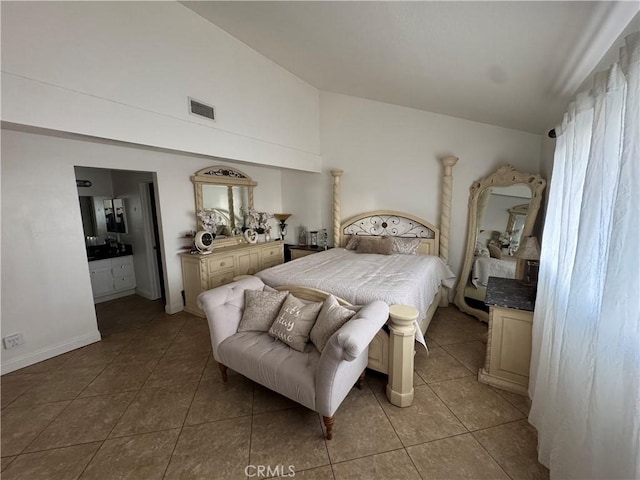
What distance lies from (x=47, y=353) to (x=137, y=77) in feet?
9.55

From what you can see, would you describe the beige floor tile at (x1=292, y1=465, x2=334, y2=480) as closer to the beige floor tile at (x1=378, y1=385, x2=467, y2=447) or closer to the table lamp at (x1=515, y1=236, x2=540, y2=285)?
the beige floor tile at (x1=378, y1=385, x2=467, y2=447)

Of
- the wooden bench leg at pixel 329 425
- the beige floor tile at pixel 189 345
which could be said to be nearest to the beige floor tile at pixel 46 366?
the beige floor tile at pixel 189 345

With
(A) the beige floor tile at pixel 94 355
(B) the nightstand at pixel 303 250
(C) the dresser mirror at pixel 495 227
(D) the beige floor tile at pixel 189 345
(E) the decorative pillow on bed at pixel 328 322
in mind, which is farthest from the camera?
(B) the nightstand at pixel 303 250

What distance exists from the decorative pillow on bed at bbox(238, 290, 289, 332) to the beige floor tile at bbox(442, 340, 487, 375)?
183 centimetres

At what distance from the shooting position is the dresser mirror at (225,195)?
3875 millimetres

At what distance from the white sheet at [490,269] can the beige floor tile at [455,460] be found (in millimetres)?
2070

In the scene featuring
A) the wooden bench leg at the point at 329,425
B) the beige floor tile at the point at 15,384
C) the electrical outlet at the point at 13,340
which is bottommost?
the beige floor tile at the point at 15,384

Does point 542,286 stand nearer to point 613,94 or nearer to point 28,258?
point 613,94

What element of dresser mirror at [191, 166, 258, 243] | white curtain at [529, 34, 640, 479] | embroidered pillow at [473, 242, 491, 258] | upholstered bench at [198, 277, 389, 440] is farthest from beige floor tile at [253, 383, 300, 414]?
embroidered pillow at [473, 242, 491, 258]

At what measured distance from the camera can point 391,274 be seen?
2.82 metres

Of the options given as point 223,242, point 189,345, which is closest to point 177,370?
point 189,345

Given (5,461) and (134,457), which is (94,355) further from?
(134,457)

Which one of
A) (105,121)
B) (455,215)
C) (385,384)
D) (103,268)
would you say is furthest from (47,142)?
(455,215)

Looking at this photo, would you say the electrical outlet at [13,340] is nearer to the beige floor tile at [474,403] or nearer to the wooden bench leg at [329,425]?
the wooden bench leg at [329,425]
